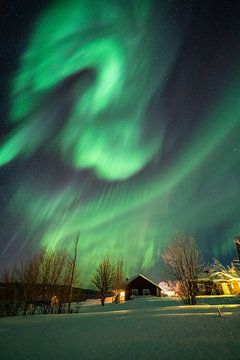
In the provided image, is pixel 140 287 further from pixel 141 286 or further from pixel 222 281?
pixel 222 281

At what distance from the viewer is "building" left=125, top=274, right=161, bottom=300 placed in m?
52.7

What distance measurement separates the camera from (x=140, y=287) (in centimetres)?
5344

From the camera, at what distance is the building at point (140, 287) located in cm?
5266

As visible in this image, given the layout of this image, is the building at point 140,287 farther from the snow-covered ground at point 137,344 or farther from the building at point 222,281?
the snow-covered ground at point 137,344

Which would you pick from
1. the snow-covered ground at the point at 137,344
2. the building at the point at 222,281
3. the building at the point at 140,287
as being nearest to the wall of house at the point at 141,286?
the building at the point at 140,287

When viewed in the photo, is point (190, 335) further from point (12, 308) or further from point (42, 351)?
point (12, 308)

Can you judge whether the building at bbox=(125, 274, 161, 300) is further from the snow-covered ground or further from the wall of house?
the snow-covered ground

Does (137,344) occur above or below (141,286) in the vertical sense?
below

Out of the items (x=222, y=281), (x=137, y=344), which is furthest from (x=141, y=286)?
(x=137, y=344)

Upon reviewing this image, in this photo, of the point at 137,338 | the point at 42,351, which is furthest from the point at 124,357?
the point at 42,351

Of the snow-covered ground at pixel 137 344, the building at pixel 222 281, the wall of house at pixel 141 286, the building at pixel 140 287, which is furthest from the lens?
the wall of house at pixel 141 286

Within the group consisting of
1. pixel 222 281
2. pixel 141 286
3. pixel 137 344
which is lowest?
pixel 137 344

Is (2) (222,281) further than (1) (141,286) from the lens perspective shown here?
No

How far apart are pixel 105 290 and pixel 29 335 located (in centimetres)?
3369
